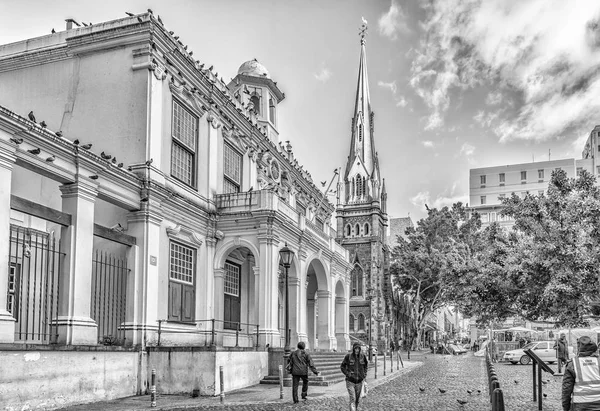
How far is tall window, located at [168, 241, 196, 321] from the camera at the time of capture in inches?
802

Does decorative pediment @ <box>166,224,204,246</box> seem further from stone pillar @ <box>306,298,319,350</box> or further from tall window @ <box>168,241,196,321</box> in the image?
stone pillar @ <box>306,298,319,350</box>

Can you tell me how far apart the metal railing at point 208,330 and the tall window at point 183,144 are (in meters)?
4.70

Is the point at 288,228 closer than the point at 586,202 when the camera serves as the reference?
No

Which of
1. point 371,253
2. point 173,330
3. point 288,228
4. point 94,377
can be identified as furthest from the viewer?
point 371,253

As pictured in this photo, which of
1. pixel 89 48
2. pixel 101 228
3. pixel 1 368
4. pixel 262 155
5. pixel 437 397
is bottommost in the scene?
pixel 437 397

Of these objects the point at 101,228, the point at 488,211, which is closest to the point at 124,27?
the point at 101,228

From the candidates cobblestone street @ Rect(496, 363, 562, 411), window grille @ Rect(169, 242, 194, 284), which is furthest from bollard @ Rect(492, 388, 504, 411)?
window grille @ Rect(169, 242, 194, 284)

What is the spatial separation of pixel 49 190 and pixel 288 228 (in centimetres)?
848

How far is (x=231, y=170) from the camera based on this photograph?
81.6ft

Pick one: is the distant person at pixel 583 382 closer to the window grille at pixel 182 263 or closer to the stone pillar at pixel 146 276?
the stone pillar at pixel 146 276

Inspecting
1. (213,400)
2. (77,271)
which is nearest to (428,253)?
(213,400)

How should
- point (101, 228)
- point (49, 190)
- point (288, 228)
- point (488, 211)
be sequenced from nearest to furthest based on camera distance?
point (101, 228)
point (49, 190)
point (288, 228)
point (488, 211)

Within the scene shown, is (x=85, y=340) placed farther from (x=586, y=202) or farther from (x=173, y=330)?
(x=586, y=202)

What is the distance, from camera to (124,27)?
19422 mm
